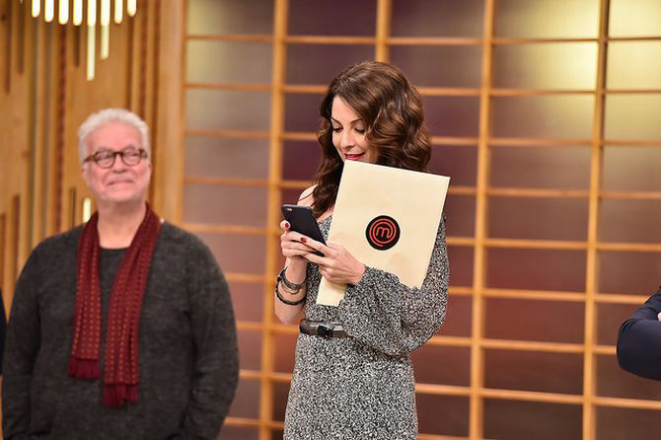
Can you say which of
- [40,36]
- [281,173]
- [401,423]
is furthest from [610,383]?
[40,36]

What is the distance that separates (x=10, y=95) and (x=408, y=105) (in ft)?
8.68

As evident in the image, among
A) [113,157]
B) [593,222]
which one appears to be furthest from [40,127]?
[593,222]

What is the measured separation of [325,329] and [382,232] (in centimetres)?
26

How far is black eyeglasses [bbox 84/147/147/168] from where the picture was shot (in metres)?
2.50

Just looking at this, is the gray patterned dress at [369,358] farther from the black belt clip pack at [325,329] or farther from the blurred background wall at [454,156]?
the blurred background wall at [454,156]

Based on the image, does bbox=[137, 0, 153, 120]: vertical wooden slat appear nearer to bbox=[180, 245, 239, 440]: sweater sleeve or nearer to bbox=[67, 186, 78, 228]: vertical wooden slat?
bbox=[67, 186, 78, 228]: vertical wooden slat

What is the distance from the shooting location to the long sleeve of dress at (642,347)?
1.95m

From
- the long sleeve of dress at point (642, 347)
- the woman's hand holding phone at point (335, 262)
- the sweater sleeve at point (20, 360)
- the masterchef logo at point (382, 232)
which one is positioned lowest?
the sweater sleeve at point (20, 360)

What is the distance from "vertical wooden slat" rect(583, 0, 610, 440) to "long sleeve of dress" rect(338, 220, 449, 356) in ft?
7.20

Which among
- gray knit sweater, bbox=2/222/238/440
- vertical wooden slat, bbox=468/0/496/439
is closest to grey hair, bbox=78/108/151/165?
gray knit sweater, bbox=2/222/238/440

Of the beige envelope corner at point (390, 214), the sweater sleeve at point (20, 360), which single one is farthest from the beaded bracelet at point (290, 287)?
the sweater sleeve at point (20, 360)

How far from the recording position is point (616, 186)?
4371mm

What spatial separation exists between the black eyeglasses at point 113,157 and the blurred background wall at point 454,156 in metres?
2.00

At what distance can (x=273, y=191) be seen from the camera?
4578 mm
